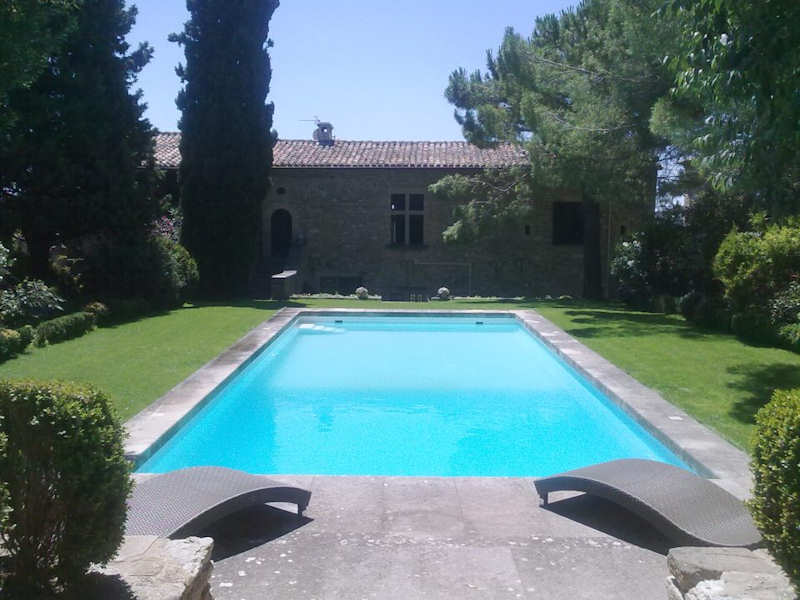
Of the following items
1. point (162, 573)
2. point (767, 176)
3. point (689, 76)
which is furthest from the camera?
point (767, 176)

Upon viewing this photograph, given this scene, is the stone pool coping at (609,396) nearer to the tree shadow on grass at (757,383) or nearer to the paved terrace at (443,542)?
the paved terrace at (443,542)

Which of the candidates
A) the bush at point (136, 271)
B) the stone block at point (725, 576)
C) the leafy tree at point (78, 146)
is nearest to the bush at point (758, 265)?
the stone block at point (725, 576)

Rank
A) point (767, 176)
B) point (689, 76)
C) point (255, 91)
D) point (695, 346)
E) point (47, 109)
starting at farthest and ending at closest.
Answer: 1. point (255, 91)
2. point (47, 109)
3. point (695, 346)
4. point (767, 176)
5. point (689, 76)

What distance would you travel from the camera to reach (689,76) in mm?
6793

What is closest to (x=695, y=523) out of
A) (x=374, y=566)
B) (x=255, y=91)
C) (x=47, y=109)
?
(x=374, y=566)

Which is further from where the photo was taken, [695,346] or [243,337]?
[243,337]

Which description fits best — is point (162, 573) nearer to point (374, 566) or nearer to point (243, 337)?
point (374, 566)

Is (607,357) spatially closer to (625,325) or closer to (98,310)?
(625,325)

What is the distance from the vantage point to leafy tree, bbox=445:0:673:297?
14.0 metres

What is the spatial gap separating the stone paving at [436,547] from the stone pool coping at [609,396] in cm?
93

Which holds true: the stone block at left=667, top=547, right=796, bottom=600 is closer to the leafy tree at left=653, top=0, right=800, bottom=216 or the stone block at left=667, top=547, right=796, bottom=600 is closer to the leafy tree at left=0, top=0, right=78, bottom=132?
the leafy tree at left=653, top=0, right=800, bottom=216

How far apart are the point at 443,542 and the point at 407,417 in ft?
14.3

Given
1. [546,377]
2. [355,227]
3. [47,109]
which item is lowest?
[546,377]

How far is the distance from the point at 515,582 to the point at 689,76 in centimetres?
483
